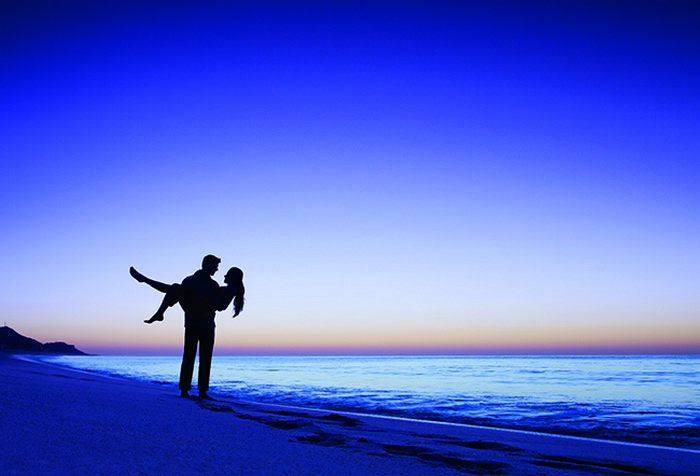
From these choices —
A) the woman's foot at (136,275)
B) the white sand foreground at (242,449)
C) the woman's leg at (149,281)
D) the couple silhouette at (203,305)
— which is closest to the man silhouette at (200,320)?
the couple silhouette at (203,305)

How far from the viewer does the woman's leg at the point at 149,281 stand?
705 centimetres

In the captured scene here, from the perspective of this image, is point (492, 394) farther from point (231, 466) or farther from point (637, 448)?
point (231, 466)

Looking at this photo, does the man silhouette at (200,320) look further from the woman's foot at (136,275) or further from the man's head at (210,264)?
the woman's foot at (136,275)

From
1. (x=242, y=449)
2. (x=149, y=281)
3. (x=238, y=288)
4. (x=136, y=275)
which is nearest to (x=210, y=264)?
(x=238, y=288)

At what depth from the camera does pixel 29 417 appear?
142 inches

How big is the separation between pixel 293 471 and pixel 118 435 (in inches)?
52.6

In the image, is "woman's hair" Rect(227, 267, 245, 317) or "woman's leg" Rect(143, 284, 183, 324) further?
"woman's hair" Rect(227, 267, 245, 317)

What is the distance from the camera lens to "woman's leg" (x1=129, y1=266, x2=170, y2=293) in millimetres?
7047

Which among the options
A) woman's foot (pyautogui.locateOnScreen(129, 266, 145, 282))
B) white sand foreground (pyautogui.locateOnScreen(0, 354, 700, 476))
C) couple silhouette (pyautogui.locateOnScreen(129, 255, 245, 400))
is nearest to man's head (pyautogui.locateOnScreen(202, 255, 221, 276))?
couple silhouette (pyautogui.locateOnScreen(129, 255, 245, 400))

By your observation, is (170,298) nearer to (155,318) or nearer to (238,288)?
(155,318)

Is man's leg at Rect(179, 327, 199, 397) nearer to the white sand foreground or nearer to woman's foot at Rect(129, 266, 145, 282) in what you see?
woman's foot at Rect(129, 266, 145, 282)

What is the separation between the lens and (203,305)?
8430 millimetres

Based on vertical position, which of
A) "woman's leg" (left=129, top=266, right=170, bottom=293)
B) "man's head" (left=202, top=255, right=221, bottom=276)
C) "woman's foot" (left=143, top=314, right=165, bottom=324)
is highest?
"man's head" (left=202, top=255, right=221, bottom=276)

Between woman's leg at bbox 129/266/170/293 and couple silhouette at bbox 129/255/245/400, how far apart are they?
0.21m
